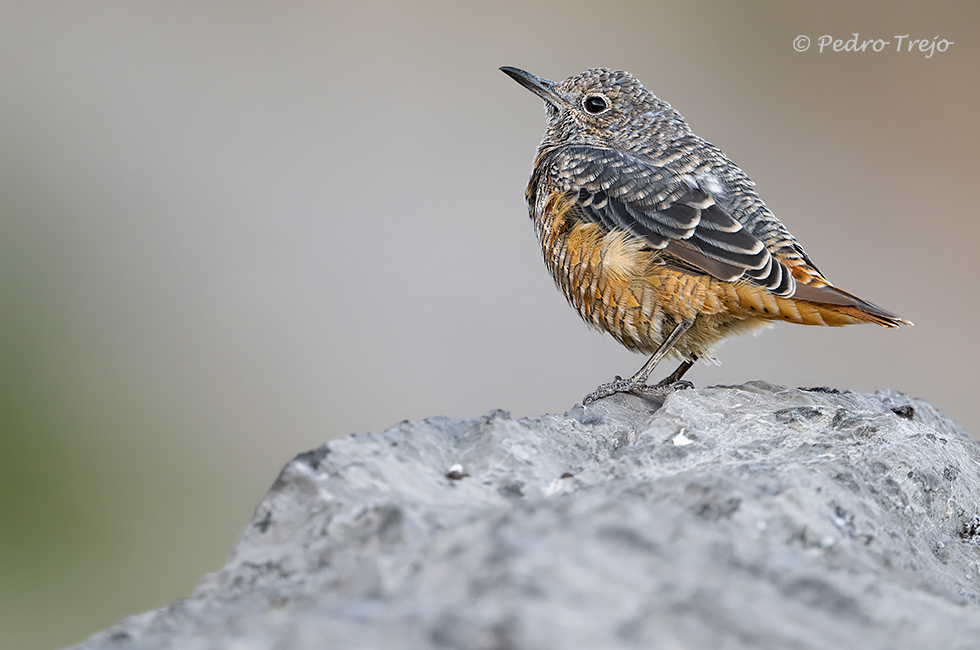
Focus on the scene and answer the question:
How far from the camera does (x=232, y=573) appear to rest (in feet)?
5.90

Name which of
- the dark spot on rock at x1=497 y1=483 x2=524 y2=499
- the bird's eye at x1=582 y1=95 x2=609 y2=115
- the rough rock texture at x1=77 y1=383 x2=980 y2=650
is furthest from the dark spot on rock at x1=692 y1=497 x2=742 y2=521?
the bird's eye at x1=582 y1=95 x2=609 y2=115

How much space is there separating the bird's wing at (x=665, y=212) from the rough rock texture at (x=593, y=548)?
990 millimetres

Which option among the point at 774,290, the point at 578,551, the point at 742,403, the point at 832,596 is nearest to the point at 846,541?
the point at 832,596

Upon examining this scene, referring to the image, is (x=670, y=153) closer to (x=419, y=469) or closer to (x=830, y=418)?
(x=830, y=418)

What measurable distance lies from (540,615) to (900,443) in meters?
1.57

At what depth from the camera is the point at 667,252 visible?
349 centimetres

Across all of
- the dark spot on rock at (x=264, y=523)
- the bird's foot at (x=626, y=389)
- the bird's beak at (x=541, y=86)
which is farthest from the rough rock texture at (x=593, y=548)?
the bird's beak at (x=541, y=86)

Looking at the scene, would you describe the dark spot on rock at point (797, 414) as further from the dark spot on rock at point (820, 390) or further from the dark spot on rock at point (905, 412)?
the dark spot on rock at point (905, 412)

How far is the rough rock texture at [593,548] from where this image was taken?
137 centimetres

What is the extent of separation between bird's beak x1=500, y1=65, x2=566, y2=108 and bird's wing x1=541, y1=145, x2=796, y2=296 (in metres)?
0.58

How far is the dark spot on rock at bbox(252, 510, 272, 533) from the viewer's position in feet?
6.19

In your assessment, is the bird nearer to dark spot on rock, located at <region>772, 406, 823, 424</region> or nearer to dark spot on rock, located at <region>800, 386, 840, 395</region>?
dark spot on rock, located at <region>800, 386, 840, 395</region>

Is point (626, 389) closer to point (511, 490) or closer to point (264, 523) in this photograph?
point (511, 490)

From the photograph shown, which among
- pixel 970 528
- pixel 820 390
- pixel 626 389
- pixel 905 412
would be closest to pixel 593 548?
pixel 970 528
